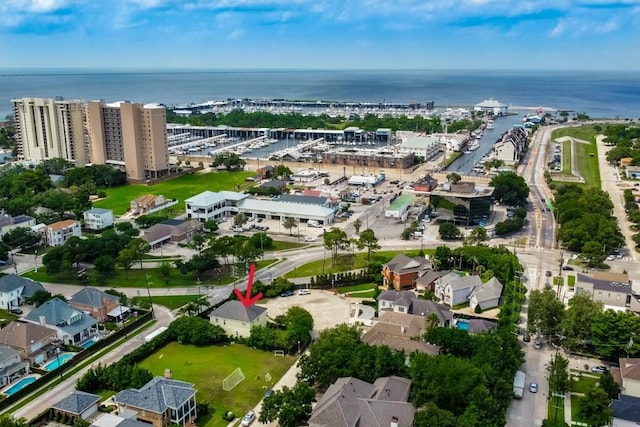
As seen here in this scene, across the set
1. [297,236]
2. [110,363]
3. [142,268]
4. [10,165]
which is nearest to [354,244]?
[297,236]

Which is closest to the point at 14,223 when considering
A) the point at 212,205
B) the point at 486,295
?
the point at 212,205

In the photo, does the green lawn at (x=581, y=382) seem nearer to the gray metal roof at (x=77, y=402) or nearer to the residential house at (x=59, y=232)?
the gray metal roof at (x=77, y=402)

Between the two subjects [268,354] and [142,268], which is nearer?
[268,354]

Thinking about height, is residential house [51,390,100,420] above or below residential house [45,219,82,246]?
below

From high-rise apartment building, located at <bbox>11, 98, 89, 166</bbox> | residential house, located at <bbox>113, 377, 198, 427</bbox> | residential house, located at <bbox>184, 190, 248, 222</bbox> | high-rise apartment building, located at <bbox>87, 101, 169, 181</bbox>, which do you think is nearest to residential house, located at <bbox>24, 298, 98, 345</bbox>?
residential house, located at <bbox>113, 377, 198, 427</bbox>

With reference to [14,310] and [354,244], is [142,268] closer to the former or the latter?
[14,310]

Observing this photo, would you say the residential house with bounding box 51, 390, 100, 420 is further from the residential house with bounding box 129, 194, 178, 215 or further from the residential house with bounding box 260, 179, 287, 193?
the residential house with bounding box 260, 179, 287, 193

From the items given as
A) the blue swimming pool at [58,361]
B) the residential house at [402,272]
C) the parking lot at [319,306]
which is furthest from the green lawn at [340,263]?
the blue swimming pool at [58,361]
